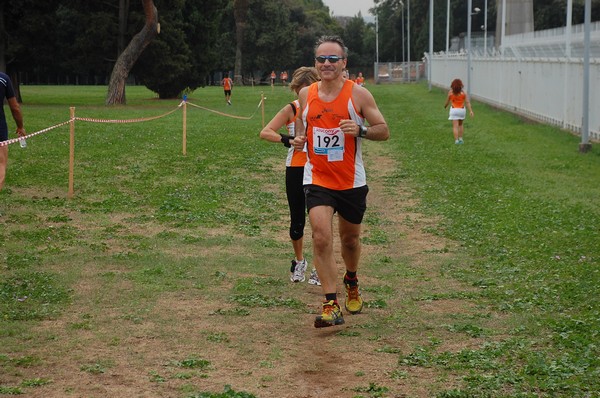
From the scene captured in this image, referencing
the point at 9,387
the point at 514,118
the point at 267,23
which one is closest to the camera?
the point at 9,387

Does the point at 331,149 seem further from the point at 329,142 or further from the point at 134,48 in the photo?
the point at 134,48

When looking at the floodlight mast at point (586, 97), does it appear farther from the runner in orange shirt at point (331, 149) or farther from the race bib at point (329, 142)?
the race bib at point (329, 142)

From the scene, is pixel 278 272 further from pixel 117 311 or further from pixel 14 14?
pixel 14 14

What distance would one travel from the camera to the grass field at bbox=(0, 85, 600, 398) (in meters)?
6.42

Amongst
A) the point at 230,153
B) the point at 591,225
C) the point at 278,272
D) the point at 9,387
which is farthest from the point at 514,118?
the point at 9,387

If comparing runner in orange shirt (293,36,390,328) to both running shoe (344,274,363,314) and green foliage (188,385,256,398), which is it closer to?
running shoe (344,274,363,314)

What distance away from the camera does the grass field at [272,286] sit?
6.42m

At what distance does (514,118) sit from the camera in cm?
3462

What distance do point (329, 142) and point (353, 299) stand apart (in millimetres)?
1352

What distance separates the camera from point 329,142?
7.75 metres

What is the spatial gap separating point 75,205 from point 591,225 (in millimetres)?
6750

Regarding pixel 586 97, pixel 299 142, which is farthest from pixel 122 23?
pixel 299 142

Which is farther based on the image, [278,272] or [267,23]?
[267,23]

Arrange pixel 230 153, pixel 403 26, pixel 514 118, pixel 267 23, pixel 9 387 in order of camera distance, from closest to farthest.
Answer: pixel 9 387 < pixel 230 153 < pixel 514 118 < pixel 267 23 < pixel 403 26
